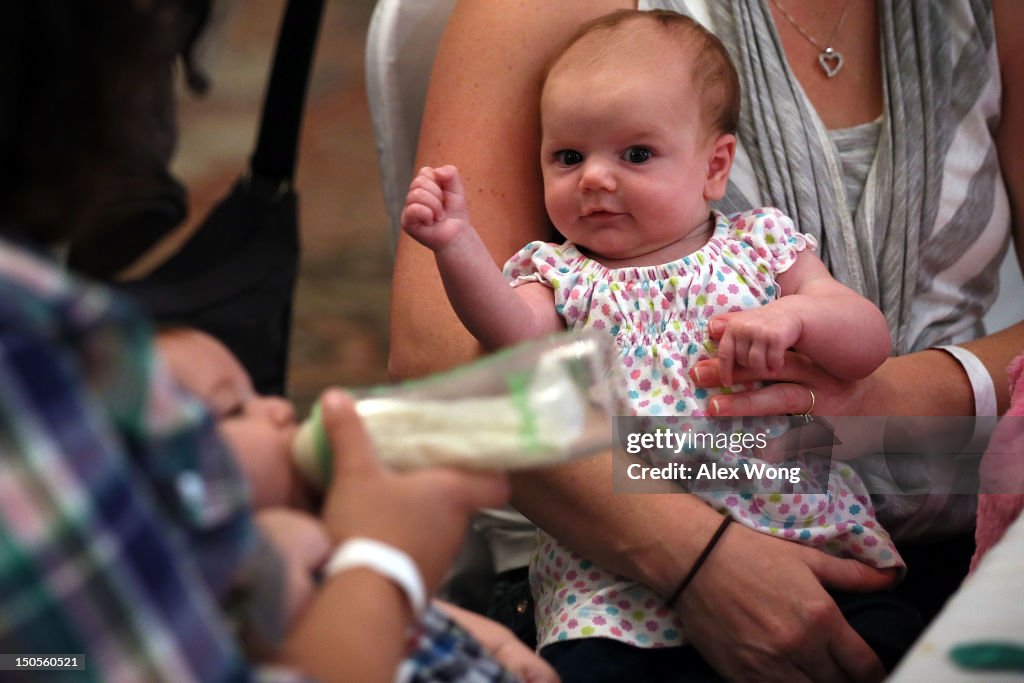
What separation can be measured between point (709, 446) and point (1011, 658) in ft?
1.56

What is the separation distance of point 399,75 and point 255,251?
1.30 ft

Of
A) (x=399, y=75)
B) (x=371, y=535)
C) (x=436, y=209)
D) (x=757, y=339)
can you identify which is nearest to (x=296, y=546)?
(x=371, y=535)

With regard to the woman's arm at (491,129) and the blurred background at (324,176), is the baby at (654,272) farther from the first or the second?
the blurred background at (324,176)

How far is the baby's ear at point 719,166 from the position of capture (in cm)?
118

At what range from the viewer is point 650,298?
3.59 feet

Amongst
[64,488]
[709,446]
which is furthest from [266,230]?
[64,488]

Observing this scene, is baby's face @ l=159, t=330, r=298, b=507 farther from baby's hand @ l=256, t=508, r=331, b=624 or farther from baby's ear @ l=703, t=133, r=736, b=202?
baby's ear @ l=703, t=133, r=736, b=202

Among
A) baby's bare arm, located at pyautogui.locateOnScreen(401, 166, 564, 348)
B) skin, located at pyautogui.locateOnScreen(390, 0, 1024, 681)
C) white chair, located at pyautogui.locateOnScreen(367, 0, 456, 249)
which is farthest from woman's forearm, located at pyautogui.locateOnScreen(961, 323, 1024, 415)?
white chair, located at pyautogui.locateOnScreen(367, 0, 456, 249)

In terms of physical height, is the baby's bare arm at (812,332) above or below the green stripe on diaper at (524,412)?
below

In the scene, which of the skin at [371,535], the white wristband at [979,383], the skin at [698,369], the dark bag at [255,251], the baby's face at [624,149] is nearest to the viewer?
the skin at [371,535]

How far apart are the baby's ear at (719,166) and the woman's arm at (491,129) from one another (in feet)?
0.64

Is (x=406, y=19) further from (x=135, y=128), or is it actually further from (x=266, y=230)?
(x=135, y=128)

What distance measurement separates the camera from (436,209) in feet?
3.19

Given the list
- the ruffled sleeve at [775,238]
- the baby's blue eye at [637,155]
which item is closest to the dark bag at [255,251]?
the baby's blue eye at [637,155]
